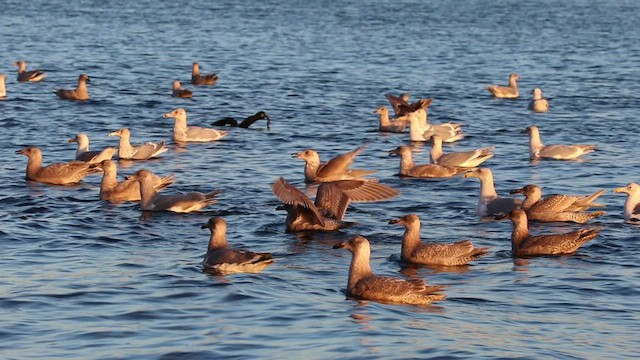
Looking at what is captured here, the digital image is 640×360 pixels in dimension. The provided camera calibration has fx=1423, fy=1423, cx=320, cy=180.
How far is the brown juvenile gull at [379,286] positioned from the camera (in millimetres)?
14516

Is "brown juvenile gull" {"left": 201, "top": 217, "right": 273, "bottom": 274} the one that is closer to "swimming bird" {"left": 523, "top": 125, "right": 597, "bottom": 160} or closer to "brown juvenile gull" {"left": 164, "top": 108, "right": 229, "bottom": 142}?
"swimming bird" {"left": 523, "top": 125, "right": 597, "bottom": 160}

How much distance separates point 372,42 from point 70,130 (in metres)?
27.2

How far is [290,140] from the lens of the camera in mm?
28750

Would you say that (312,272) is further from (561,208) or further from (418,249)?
(561,208)

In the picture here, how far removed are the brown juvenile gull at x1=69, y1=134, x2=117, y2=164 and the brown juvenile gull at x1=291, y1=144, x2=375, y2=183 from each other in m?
3.75

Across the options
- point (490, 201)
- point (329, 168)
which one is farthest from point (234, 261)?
point (329, 168)

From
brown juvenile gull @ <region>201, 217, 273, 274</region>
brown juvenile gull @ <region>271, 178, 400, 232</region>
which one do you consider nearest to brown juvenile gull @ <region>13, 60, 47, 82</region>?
brown juvenile gull @ <region>271, 178, 400, 232</region>

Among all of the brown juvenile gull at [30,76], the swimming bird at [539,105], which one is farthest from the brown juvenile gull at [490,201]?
the brown juvenile gull at [30,76]

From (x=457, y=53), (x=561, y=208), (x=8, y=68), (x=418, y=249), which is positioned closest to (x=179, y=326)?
(x=418, y=249)

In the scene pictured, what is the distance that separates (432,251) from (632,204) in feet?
14.8

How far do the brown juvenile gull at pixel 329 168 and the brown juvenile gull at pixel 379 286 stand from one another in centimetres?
721

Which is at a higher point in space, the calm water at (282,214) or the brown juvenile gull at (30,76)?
the brown juvenile gull at (30,76)

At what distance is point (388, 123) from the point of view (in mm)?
31062

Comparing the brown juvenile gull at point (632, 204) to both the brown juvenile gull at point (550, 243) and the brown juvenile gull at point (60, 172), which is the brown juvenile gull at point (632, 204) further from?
the brown juvenile gull at point (60, 172)
